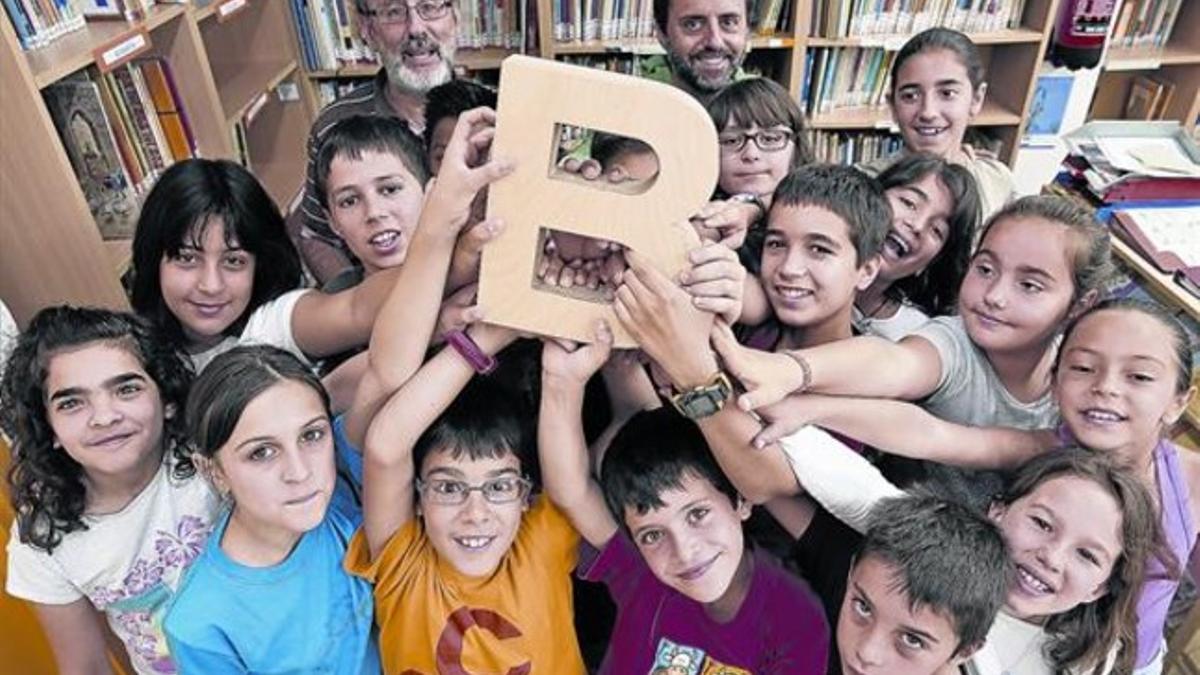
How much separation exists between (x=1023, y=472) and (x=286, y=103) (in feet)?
10.5

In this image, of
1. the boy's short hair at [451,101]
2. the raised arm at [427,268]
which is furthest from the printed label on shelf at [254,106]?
the raised arm at [427,268]

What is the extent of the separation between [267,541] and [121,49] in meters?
1.46

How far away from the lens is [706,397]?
3.34 feet

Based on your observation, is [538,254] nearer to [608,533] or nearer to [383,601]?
[608,533]

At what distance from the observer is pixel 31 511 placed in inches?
47.2

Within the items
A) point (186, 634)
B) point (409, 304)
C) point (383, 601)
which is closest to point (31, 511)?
point (186, 634)

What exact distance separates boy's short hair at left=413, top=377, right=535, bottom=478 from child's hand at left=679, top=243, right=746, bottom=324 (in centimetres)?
40

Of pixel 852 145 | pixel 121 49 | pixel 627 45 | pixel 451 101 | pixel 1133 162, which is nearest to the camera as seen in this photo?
pixel 451 101

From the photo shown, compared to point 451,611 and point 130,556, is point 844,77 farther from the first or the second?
point 130,556

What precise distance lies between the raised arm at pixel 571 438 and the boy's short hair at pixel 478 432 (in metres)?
0.05

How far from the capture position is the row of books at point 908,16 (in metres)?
3.16

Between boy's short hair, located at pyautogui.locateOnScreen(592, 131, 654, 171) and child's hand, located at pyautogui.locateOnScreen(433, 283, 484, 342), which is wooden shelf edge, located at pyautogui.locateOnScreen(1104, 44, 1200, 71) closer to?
boy's short hair, located at pyautogui.locateOnScreen(592, 131, 654, 171)

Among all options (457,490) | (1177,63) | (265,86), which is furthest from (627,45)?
(457,490)

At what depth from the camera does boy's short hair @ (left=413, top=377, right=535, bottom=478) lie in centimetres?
116
